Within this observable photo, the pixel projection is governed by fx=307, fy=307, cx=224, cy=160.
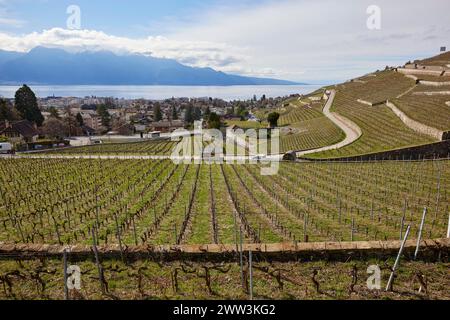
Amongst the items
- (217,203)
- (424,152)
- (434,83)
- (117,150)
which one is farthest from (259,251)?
(434,83)

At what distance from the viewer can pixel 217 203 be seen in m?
16.4

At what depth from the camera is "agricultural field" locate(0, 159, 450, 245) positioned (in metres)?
11.4

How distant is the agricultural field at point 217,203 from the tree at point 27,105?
4961cm

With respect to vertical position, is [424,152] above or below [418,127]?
below

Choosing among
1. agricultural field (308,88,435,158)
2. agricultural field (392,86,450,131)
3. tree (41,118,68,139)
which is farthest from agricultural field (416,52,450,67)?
tree (41,118,68,139)

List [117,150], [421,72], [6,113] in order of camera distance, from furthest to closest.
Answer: [421,72] < [6,113] < [117,150]

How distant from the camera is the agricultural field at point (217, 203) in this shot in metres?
11.4

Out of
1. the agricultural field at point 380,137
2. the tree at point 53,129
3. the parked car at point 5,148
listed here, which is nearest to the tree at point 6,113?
the tree at point 53,129

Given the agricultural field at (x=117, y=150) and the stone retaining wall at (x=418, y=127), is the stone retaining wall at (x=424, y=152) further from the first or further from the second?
the agricultural field at (x=117, y=150)

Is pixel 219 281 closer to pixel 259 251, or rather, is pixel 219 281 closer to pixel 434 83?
pixel 259 251

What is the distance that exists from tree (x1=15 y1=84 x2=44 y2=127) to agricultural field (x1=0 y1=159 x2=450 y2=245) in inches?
1953

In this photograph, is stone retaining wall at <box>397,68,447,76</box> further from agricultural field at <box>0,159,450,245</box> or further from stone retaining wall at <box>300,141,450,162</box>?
agricultural field at <box>0,159,450,245</box>

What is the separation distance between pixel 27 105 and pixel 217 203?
70.6 metres
